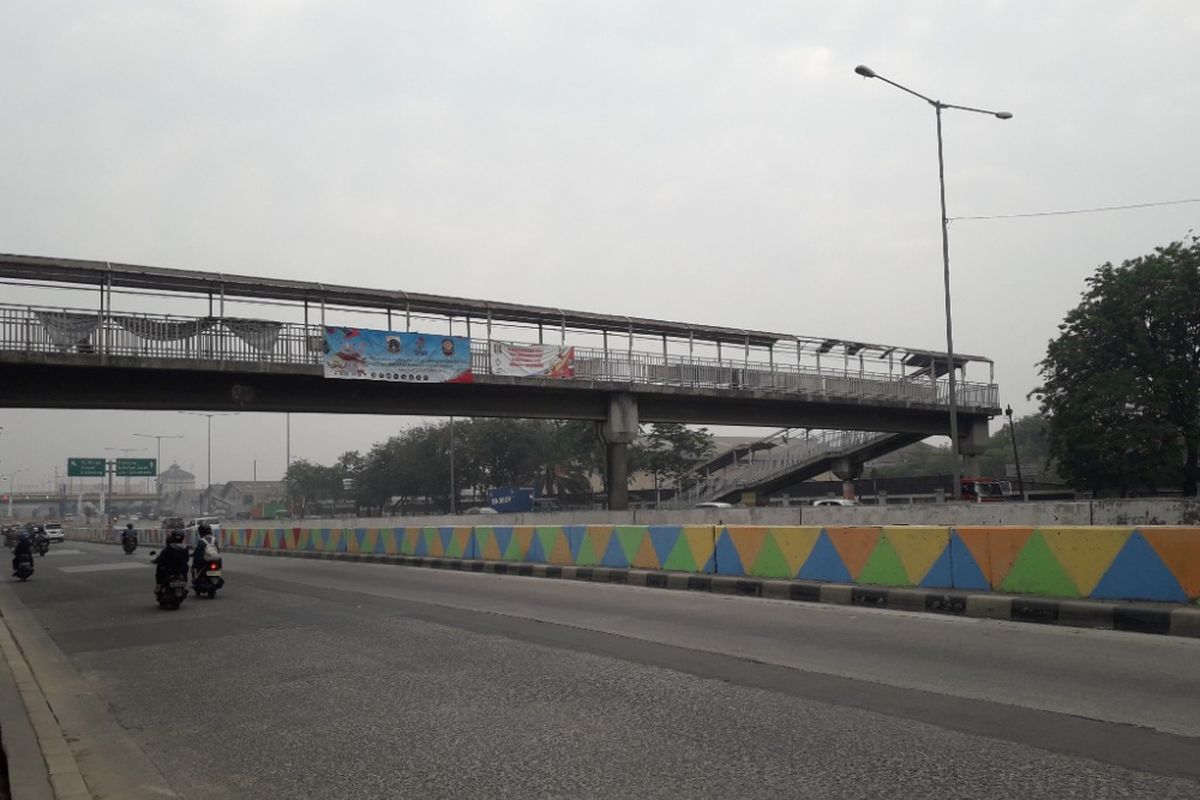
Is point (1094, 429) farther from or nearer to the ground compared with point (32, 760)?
farther from the ground

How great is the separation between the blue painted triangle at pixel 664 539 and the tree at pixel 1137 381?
97.3 ft

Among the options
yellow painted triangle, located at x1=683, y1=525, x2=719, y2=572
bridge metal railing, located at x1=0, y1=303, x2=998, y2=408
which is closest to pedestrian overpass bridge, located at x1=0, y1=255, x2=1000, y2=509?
bridge metal railing, located at x1=0, y1=303, x2=998, y2=408

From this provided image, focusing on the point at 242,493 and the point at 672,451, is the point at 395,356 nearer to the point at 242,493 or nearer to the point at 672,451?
the point at 672,451

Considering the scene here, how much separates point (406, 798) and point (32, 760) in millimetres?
2813

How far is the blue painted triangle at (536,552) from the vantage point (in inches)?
815

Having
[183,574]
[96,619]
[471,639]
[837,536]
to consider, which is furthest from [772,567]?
[96,619]

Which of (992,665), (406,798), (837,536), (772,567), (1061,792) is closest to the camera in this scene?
(1061,792)

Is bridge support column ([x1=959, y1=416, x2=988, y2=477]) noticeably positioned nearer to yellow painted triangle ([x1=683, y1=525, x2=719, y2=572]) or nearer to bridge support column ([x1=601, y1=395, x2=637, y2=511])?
bridge support column ([x1=601, y1=395, x2=637, y2=511])

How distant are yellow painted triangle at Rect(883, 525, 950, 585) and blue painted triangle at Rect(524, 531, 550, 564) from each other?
9.47m

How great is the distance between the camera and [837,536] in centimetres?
1370

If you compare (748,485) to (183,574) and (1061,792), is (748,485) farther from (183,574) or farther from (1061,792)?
(1061,792)

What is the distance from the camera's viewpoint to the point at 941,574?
480 inches

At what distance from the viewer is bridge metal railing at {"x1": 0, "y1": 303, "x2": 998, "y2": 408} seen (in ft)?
86.3

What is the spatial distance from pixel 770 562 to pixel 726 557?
3.55ft
